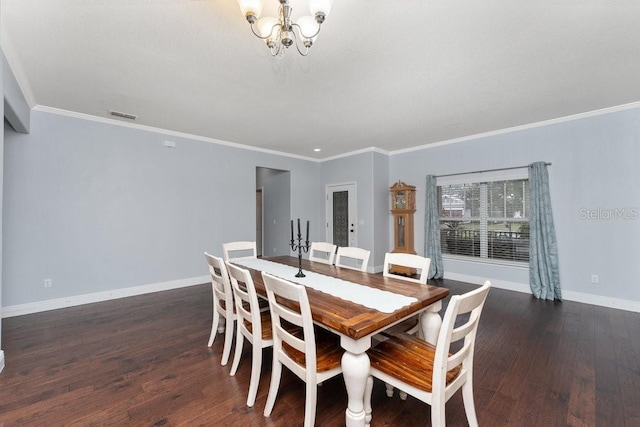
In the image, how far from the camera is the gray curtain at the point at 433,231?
5191 millimetres

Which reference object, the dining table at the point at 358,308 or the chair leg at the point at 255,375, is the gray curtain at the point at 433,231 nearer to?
the dining table at the point at 358,308

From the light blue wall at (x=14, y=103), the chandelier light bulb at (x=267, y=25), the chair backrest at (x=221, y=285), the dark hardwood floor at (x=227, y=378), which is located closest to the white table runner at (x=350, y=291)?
the chair backrest at (x=221, y=285)

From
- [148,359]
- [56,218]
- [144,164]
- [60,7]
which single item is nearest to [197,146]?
[144,164]

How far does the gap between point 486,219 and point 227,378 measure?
4632 mm

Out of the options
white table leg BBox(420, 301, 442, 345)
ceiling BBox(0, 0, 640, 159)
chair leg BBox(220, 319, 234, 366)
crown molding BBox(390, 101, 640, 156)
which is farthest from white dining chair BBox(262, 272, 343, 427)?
crown molding BBox(390, 101, 640, 156)

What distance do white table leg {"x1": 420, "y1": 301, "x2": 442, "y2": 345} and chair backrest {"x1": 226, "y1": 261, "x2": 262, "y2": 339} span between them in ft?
3.63

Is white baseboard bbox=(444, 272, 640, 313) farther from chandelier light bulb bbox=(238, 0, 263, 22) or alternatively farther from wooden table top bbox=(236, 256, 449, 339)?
chandelier light bulb bbox=(238, 0, 263, 22)

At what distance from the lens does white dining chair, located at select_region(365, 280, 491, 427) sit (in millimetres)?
1254

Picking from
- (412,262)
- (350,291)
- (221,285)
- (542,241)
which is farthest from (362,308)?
(542,241)

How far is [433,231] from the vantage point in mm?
5223

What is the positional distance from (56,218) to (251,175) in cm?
290

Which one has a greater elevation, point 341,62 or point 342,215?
point 341,62

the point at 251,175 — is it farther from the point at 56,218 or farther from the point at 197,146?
the point at 56,218

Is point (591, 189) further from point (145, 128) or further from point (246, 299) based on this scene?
point (145, 128)
